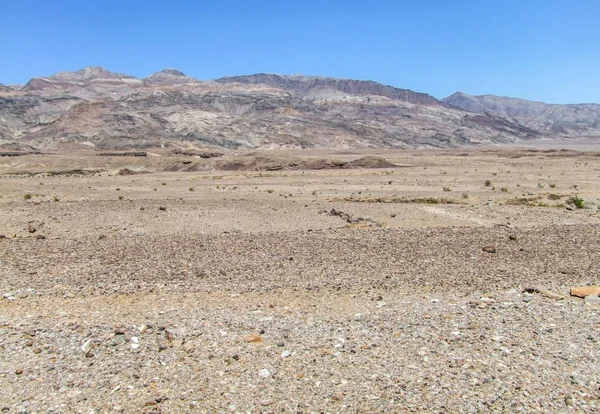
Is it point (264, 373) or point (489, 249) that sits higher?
point (489, 249)

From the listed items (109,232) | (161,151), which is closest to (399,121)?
(161,151)

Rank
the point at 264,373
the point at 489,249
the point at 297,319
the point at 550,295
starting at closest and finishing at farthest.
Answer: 1. the point at 264,373
2. the point at 297,319
3. the point at 550,295
4. the point at 489,249

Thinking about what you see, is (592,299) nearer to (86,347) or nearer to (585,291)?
(585,291)

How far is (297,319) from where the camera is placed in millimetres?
8422

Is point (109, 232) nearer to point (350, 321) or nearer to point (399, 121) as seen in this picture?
point (350, 321)

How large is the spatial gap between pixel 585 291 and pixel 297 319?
5.30m

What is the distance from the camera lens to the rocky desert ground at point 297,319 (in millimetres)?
6117

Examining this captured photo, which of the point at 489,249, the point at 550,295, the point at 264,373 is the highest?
the point at 489,249

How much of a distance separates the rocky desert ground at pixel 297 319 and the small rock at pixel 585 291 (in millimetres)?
181

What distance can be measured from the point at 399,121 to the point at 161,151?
100245mm

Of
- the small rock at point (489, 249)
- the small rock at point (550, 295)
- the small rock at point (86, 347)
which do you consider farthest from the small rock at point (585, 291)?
the small rock at point (86, 347)

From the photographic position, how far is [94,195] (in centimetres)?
3175

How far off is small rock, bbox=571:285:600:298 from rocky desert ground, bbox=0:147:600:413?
18 cm

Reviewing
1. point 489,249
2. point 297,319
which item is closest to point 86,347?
point 297,319
